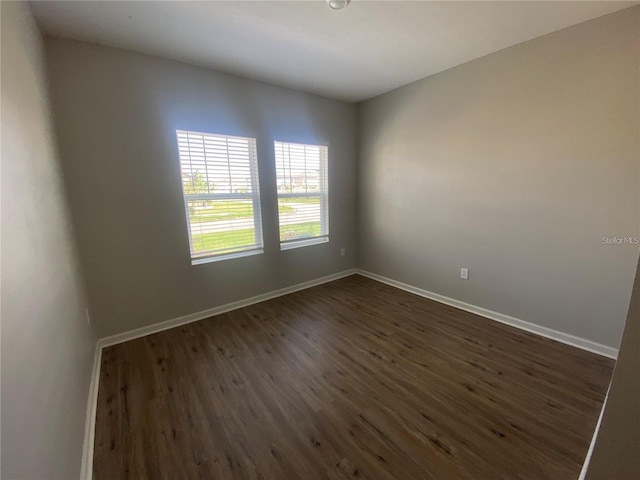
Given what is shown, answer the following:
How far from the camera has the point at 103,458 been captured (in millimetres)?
1407

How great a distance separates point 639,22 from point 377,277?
3.29 m

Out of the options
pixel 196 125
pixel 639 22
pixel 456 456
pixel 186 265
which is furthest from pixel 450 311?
pixel 196 125

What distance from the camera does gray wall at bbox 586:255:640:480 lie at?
891 mm

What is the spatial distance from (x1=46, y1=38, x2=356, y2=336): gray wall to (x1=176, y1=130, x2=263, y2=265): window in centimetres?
9

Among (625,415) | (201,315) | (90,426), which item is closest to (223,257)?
(201,315)

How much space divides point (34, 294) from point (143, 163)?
1724 mm

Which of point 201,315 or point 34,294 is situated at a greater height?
point 34,294

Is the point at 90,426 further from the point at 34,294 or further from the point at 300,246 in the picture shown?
the point at 300,246

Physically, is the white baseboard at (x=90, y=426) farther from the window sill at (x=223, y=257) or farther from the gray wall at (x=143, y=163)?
the window sill at (x=223, y=257)

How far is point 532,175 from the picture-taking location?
7.95ft

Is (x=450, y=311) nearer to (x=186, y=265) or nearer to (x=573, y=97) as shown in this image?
(x=573, y=97)

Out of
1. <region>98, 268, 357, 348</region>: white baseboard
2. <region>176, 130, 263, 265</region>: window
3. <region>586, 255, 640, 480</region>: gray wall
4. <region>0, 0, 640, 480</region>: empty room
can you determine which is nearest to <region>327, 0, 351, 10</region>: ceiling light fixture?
<region>0, 0, 640, 480</region>: empty room

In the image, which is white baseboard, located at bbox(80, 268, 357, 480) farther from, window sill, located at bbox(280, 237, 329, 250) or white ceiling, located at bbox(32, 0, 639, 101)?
white ceiling, located at bbox(32, 0, 639, 101)

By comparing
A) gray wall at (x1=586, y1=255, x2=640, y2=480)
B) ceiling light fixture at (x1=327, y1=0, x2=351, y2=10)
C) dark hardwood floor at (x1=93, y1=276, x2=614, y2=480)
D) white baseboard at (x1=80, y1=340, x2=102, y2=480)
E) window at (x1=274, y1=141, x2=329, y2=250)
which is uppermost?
ceiling light fixture at (x1=327, y1=0, x2=351, y2=10)
